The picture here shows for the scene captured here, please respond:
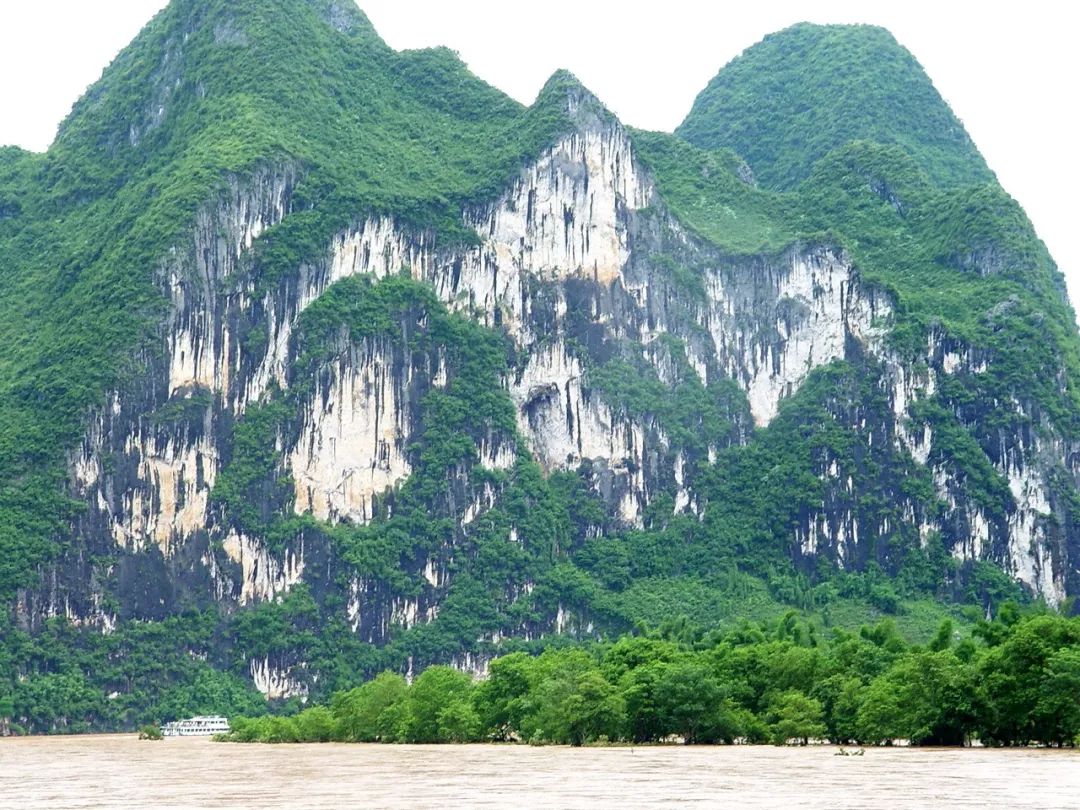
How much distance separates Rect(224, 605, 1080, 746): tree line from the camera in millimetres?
55062

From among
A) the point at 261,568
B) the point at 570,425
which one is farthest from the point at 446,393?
the point at 261,568

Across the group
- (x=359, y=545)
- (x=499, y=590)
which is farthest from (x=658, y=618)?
(x=359, y=545)

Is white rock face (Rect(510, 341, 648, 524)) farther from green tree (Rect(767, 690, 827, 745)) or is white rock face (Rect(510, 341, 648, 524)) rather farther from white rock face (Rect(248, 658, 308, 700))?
green tree (Rect(767, 690, 827, 745))

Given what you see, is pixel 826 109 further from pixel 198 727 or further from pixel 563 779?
pixel 563 779

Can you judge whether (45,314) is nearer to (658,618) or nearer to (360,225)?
(360,225)

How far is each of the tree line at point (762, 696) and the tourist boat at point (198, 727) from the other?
2209 cm

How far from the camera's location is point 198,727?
319 feet

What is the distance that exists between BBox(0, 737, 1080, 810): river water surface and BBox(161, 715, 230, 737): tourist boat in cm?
3211

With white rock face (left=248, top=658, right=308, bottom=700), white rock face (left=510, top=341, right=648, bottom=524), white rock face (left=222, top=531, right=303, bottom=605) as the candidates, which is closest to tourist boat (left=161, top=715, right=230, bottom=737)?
white rock face (left=248, top=658, right=308, bottom=700)

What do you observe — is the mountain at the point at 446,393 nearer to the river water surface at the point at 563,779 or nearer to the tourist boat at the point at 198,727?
the tourist boat at the point at 198,727

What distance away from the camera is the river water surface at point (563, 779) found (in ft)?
129

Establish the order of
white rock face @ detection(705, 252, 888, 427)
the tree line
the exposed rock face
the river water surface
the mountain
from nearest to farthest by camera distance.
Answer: the river water surface < the tree line < the mountain < the exposed rock face < white rock face @ detection(705, 252, 888, 427)

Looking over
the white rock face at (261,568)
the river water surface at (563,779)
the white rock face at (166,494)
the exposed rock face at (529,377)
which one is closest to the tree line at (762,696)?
the river water surface at (563,779)

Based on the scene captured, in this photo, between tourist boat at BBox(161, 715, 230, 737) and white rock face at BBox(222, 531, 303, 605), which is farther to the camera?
white rock face at BBox(222, 531, 303, 605)
